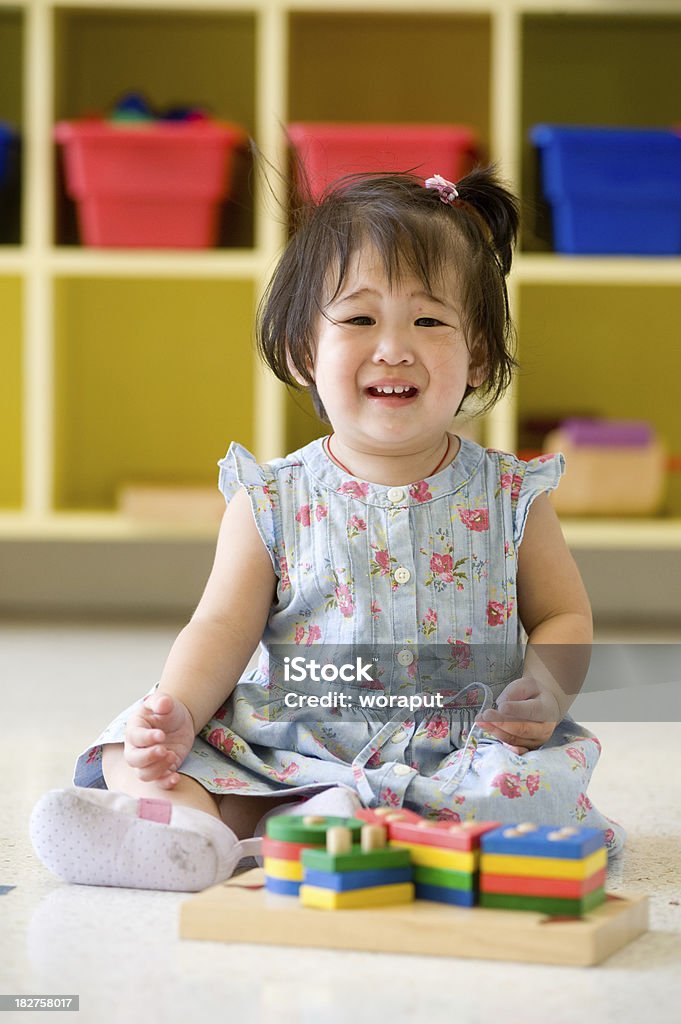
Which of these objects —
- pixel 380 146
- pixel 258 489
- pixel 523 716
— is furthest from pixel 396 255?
pixel 380 146

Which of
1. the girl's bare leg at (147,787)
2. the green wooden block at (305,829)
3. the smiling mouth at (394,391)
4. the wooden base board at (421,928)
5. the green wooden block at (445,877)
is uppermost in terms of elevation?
the smiling mouth at (394,391)

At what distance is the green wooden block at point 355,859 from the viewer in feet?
2.13

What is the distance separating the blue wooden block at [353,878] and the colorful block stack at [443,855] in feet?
0.04

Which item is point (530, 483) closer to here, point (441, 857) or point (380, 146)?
point (441, 857)

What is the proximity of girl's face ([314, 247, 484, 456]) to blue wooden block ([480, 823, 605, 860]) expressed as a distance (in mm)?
327

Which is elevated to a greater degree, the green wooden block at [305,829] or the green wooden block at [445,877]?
the green wooden block at [305,829]

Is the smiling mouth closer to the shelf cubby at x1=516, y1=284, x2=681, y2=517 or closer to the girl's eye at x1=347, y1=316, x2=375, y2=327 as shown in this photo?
the girl's eye at x1=347, y1=316, x2=375, y2=327

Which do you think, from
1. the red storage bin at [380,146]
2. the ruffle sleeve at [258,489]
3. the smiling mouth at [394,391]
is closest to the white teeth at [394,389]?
the smiling mouth at [394,391]

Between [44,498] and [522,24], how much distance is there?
973 millimetres

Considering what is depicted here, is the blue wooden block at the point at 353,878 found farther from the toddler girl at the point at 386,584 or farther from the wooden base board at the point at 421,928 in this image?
the toddler girl at the point at 386,584

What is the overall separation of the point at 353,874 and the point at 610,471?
137 cm

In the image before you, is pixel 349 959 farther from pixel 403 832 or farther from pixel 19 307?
pixel 19 307

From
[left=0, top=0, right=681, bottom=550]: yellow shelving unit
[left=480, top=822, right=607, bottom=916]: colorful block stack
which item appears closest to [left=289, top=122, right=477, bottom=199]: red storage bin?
[left=0, top=0, right=681, bottom=550]: yellow shelving unit

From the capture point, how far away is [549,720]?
87 cm
